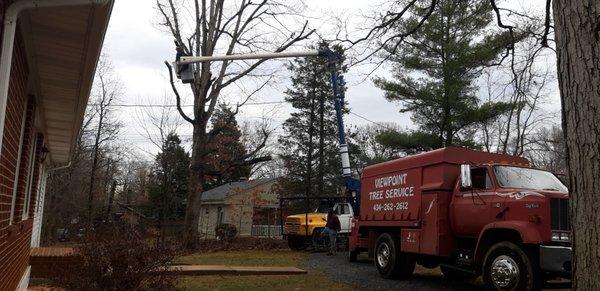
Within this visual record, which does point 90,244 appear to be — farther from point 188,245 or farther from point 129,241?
point 188,245

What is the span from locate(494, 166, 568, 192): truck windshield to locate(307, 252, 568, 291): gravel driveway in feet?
8.59

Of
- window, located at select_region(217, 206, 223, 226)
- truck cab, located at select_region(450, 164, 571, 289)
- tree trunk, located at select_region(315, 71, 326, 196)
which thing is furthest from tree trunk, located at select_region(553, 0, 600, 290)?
window, located at select_region(217, 206, 223, 226)

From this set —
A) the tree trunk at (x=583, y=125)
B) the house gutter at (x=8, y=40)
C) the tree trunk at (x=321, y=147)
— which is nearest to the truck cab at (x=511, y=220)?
the tree trunk at (x=583, y=125)

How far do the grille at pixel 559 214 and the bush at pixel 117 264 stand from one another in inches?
242

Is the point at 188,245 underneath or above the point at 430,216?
underneath

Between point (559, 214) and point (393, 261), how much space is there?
444 cm

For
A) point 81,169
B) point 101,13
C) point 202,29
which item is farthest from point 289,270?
point 81,169

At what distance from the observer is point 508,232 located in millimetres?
9680

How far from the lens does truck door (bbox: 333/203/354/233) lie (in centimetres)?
2312

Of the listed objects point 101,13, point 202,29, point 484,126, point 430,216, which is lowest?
point 430,216

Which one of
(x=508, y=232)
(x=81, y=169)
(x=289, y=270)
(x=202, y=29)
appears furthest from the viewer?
(x=81, y=169)

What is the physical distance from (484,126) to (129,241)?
2383 cm

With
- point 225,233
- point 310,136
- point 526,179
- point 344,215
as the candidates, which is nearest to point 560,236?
point 526,179

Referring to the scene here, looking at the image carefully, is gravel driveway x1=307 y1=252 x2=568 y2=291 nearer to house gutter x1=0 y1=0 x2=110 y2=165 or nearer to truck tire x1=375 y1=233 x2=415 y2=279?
truck tire x1=375 y1=233 x2=415 y2=279
